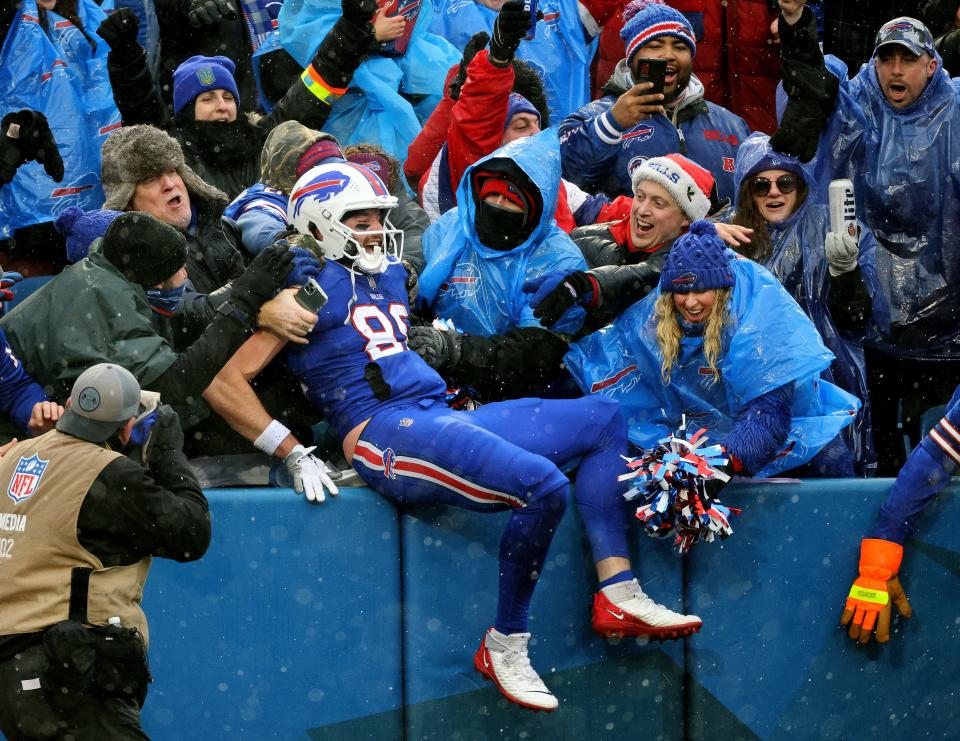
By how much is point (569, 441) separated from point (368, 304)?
105 centimetres

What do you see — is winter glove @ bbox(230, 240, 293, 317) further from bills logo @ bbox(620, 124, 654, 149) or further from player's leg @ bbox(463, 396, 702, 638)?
bills logo @ bbox(620, 124, 654, 149)

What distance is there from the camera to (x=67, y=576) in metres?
5.34

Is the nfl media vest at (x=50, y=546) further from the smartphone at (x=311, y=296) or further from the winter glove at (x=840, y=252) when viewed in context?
the winter glove at (x=840, y=252)

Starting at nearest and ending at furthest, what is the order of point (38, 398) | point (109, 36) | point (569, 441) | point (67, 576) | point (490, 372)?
point (67, 576) < point (38, 398) < point (569, 441) < point (490, 372) < point (109, 36)

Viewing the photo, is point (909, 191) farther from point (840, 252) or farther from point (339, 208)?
point (339, 208)

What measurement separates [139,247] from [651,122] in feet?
10.7

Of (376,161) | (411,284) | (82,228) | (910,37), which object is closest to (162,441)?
(82,228)

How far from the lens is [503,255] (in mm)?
7508

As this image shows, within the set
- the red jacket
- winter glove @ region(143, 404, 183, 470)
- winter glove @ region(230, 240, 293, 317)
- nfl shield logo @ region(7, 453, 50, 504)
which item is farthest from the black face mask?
the red jacket

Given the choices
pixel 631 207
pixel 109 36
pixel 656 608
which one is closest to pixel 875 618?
pixel 656 608

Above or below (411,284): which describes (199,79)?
above

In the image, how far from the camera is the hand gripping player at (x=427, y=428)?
6457 millimetres

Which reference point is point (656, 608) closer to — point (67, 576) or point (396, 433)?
point (396, 433)

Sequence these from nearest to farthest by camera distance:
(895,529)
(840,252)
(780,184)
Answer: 1. (895,529)
2. (840,252)
3. (780,184)
